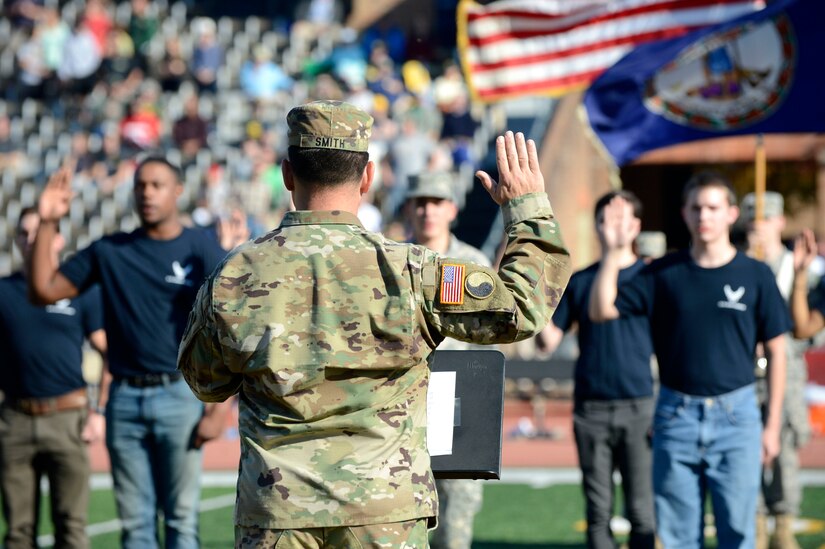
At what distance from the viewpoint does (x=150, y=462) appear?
710cm

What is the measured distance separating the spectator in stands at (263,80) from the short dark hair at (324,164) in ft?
66.3

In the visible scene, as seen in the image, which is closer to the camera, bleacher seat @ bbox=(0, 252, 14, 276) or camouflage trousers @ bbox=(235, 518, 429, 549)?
camouflage trousers @ bbox=(235, 518, 429, 549)

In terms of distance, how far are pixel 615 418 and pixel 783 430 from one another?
1638mm

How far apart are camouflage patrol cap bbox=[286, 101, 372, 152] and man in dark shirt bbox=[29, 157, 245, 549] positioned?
10.0ft

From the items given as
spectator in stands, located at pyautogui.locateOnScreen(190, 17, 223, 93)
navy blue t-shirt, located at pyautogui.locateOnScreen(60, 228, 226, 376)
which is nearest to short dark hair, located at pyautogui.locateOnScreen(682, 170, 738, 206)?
navy blue t-shirt, located at pyautogui.locateOnScreen(60, 228, 226, 376)

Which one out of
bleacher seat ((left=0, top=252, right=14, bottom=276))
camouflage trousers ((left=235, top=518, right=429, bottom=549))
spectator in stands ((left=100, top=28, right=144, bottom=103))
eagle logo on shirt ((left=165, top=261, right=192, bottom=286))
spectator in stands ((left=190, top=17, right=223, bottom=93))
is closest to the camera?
camouflage trousers ((left=235, top=518, right=429, bottom=549))

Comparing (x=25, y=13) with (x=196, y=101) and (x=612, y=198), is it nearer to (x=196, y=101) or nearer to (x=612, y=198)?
(x=196, y=101)

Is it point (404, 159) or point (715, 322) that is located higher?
point (404, 159)

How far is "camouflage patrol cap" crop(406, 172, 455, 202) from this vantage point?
7.65 metres

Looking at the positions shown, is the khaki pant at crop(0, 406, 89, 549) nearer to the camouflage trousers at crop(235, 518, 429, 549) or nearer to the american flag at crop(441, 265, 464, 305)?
the camouflage trousers at crop(235, 518, 429, 549)

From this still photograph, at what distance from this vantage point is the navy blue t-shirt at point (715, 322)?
6.76 m

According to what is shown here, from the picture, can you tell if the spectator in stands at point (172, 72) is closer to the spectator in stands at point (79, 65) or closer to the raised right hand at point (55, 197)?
the spectator in stands at point (79, 65)

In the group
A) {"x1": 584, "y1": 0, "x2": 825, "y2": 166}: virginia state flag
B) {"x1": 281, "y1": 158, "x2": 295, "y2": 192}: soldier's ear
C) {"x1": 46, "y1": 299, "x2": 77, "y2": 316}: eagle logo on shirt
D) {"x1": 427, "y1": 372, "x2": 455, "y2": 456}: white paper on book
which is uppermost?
{"x1": 584, "y1": 0, "x2": 825, "y2": 166}: virginia state flag

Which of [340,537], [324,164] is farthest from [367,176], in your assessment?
[340,537]
